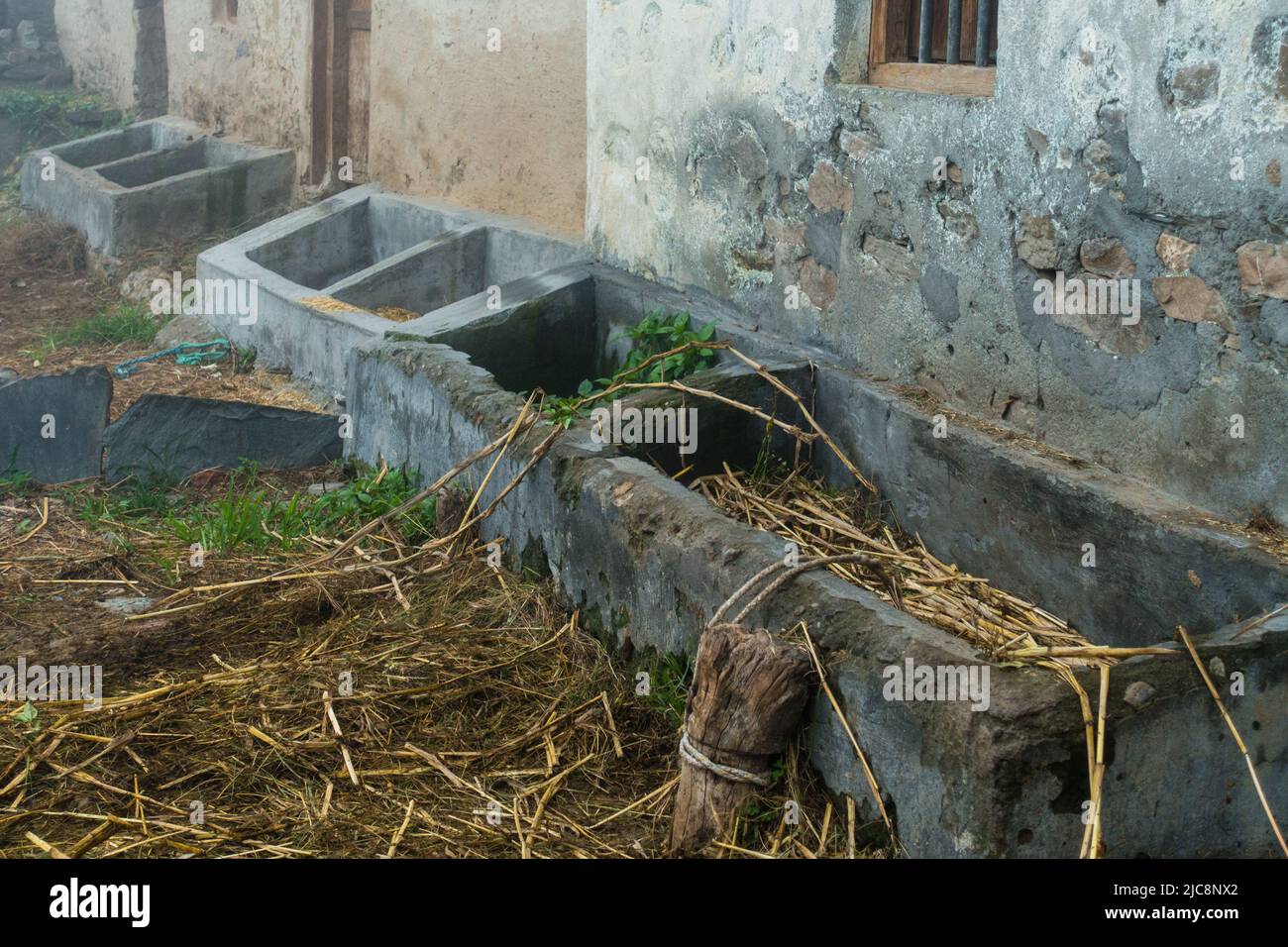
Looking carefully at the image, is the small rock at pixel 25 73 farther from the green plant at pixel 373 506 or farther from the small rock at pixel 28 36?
the green plant at pixel 373 506

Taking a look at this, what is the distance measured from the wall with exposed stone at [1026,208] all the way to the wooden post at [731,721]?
1.34m

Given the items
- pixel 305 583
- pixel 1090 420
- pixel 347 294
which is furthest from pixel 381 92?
pixel 1090 420

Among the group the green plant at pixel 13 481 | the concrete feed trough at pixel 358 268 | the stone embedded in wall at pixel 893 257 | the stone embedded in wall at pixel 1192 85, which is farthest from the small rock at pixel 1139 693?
the green plant at pixel 13 481

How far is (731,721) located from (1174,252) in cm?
176

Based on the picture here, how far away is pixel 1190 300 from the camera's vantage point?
146 inches

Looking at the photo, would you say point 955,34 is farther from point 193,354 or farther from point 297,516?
point 193,354

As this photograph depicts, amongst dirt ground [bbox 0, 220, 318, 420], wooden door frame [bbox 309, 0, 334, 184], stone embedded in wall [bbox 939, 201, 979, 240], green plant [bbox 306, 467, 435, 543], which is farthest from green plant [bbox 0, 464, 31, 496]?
wooden door frame [bbox 309, 0, 334, 184]

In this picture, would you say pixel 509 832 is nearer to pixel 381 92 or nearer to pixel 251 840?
pixel 251 840

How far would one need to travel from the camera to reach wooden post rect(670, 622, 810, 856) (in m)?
3.19

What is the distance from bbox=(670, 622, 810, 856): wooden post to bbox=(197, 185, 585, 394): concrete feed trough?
3.32 meters

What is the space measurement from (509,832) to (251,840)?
61 centimetres

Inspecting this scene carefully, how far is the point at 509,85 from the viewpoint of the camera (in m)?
8.51

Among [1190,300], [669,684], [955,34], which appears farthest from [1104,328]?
[669,684]
